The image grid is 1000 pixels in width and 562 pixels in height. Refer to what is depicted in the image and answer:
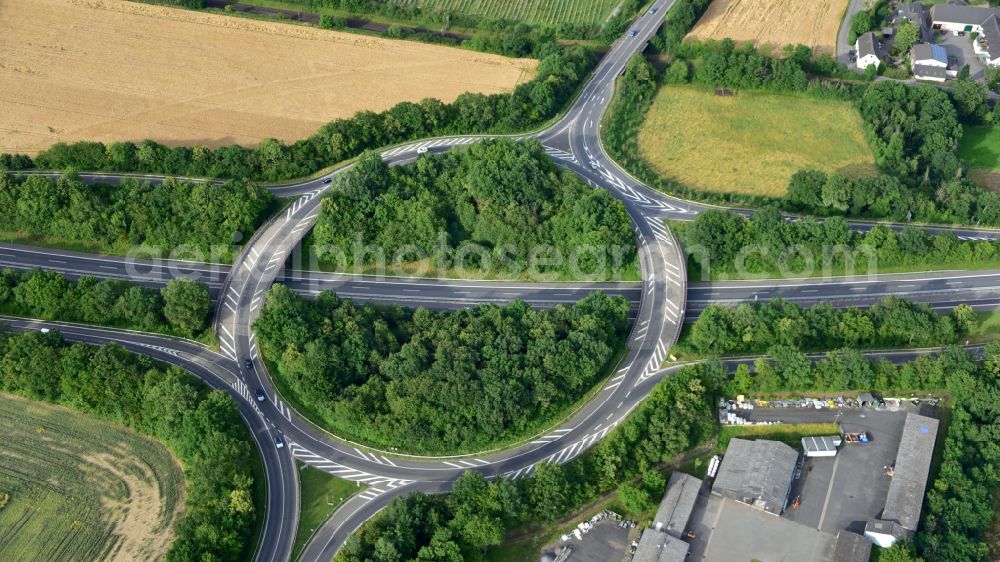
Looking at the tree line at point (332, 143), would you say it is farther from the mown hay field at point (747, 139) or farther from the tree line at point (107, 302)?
the tree line at point (107, 302)

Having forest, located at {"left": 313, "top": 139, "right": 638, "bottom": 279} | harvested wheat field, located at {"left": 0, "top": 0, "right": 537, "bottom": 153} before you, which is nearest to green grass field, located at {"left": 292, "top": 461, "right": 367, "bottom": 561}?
forest, located at {"left": 313, "top": 139, "right": 638, "bottom": 279}

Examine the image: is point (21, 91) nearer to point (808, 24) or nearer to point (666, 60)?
point (666, 60)

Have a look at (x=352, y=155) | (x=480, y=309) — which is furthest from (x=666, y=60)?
(x=480, y=309)

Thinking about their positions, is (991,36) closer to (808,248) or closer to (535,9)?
(808,248)

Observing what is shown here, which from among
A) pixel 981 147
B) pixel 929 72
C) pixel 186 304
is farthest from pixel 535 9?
pixel 186 304

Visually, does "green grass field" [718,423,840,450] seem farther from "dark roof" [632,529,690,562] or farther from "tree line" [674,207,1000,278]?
"tree line" [674,207,1000,278]
